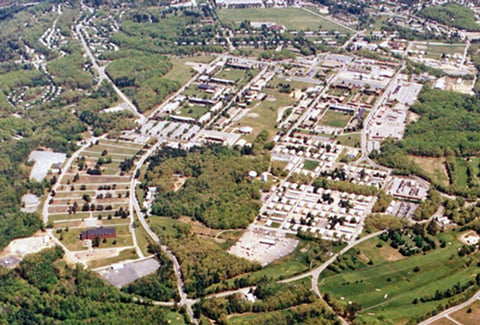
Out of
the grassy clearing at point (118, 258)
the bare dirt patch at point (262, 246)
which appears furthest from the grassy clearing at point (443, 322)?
the grassy clearing at point (118, 258)

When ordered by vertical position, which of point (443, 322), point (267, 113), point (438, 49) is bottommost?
point (438, 49)

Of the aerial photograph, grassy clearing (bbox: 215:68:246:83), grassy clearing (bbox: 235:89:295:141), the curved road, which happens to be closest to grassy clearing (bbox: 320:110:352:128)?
the aerial photograph

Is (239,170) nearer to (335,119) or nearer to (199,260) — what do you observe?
(199,260)

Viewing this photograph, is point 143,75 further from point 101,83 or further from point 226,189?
point 226,189

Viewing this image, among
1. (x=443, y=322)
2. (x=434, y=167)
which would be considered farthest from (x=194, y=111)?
(x=443, y=322)

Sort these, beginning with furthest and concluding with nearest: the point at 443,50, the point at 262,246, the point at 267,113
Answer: the point at 443,50, the point at 267,113, the point at 262,246

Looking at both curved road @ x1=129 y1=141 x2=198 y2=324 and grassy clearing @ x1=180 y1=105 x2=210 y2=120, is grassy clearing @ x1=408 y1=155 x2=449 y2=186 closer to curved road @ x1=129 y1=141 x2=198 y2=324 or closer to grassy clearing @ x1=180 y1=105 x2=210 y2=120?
grassy clearing @ x1=180 y1=105 x2=210 y2=120

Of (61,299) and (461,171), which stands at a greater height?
(61,299)
